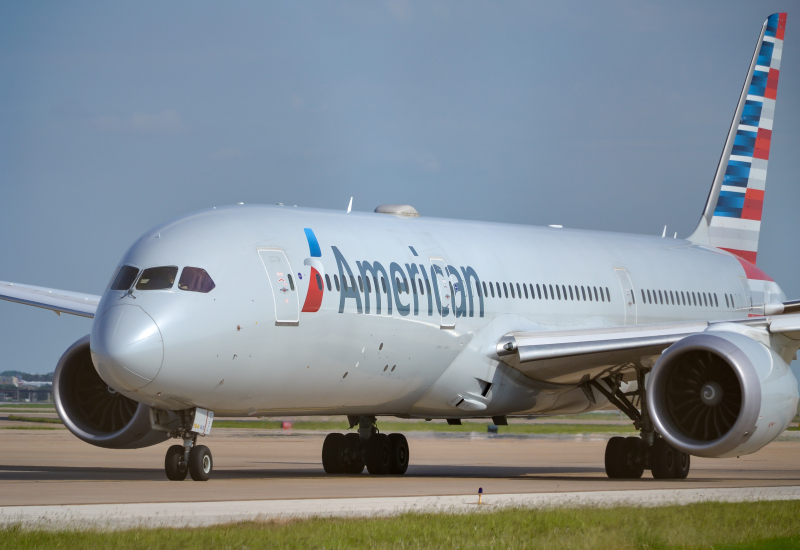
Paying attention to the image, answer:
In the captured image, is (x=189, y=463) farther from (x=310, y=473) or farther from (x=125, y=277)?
(x=310, y=473)

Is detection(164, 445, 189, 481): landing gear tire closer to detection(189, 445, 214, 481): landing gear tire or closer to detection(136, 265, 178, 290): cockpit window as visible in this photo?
detection(189, 445, 214, 481): landing gear tire

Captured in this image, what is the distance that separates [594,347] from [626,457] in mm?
2992

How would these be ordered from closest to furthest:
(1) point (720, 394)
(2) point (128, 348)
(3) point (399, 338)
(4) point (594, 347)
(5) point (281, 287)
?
(2) point (128, 348), (5) point (281, 287), (1) point (720, 394), (3) point (399, 338), (4) point (594, 347)

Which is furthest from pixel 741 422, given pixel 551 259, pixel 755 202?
pixel 755 202

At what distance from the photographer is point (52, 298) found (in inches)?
853

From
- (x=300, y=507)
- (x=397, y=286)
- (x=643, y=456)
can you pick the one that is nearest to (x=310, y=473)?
(x=397, y=286)

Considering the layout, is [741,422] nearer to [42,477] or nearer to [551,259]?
[551,259]

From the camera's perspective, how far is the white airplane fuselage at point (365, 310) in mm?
15500

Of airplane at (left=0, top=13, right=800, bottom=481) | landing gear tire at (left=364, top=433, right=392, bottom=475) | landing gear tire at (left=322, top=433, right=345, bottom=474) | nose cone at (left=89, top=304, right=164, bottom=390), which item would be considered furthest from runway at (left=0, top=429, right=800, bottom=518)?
nose cone at (left=89, top=304, right=164, bottom=390)

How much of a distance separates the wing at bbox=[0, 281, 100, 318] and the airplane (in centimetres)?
5

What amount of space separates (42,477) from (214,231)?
4.72m

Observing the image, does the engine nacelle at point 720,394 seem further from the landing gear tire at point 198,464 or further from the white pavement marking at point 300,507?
the landing gear tire at point 198,464

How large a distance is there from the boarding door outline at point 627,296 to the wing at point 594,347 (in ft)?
9.69

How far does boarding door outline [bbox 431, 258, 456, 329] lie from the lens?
19.4 m
